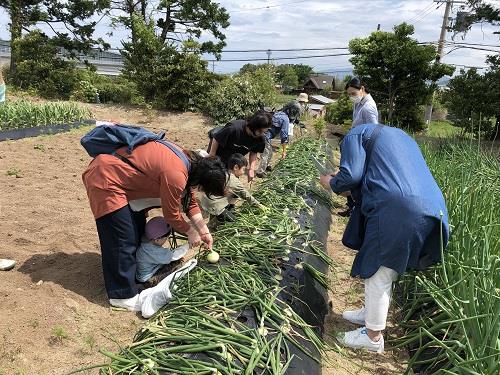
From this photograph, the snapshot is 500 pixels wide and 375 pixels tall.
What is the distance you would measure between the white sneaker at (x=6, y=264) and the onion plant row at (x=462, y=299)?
8.43 ft

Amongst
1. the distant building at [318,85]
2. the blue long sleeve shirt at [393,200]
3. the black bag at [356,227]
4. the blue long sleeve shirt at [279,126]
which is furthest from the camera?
the distant building at [318,85]

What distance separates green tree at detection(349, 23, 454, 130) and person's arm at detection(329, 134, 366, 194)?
→ 11.7 m

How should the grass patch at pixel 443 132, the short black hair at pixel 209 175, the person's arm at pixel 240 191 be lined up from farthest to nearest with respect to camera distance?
the grass patch at pixel 443 132, the person's arm at pixel 240 191, the short black hair at pixel 209 175

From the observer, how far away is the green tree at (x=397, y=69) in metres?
12.8

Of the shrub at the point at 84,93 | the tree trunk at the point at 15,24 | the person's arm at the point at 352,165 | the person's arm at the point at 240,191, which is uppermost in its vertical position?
the tree trunk at the point at 15,24

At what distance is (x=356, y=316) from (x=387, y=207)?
96 cm

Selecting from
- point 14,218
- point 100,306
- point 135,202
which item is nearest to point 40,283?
point 100,306

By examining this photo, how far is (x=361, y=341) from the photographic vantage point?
233 cm

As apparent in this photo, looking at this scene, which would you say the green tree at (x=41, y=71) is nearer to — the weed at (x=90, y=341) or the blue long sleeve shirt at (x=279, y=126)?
the blue long sleeve shirt at (x=279, y=126)

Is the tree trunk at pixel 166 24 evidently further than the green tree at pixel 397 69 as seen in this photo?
Yes

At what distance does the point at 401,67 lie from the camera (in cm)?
1302

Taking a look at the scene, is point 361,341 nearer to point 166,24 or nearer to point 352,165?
point 352,165

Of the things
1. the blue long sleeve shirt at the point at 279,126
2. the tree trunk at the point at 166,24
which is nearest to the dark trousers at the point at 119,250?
the blue long sleeve shirt at the point at 279,126

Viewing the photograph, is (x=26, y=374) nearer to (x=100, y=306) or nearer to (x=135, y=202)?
(x=100, y=306)
